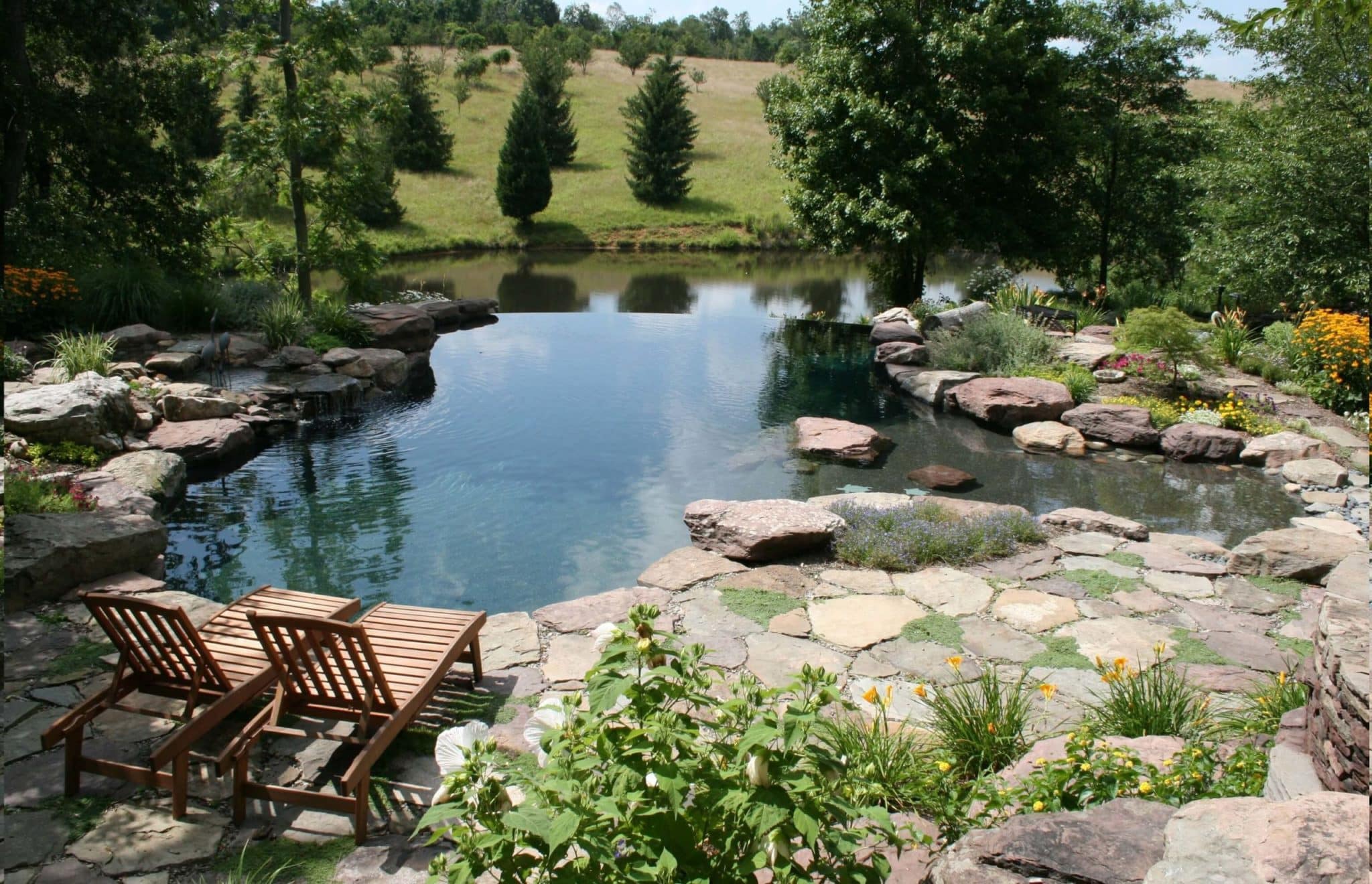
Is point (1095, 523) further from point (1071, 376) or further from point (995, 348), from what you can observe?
point (995, 348)

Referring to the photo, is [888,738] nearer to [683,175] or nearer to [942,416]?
[942,416]

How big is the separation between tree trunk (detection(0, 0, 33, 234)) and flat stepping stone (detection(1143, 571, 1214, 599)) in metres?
14.4

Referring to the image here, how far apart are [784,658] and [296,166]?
11.1 metres

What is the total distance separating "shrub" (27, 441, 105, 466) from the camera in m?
7.14

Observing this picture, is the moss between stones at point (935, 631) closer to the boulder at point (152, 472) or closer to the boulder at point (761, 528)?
the boulder at point (761, 528)

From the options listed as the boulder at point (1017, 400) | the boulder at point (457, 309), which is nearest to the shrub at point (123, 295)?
the boulder at point (457, 309)

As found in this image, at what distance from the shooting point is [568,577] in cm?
603

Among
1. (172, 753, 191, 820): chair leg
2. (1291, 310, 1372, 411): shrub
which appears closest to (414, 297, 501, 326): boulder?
(172, 753, 191, 820): chair leg

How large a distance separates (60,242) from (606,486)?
966 cm

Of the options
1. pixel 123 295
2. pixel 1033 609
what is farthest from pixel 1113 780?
pixel 123 295

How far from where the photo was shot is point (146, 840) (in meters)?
3.04

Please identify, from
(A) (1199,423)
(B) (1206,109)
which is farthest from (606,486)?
(B) (1206,109)

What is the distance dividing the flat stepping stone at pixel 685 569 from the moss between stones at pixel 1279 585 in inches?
123

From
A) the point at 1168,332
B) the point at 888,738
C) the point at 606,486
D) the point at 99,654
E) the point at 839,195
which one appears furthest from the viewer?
the point at 839,195
